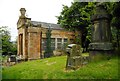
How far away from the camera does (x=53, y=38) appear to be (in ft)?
94.7

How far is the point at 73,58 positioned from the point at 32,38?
47.7ft

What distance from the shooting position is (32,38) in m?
25.6

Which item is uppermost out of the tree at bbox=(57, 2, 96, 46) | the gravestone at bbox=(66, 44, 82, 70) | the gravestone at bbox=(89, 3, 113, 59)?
the tree at bbox=(57, 2, 96, 46)

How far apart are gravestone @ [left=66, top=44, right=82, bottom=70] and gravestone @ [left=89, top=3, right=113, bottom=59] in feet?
3.16

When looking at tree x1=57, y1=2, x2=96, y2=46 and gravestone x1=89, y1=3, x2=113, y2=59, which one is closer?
gravestone x1=89, y1=3, x2=113, y2=59

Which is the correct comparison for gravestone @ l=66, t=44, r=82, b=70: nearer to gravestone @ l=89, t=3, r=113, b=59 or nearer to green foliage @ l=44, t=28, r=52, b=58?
gravestone @ l=89, t=3, r=113, b=59

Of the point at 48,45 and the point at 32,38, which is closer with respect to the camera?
the point at 32,38

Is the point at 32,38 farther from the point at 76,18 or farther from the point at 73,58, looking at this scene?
the point at 73,58

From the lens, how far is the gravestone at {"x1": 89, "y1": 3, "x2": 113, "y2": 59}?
40.0 feet

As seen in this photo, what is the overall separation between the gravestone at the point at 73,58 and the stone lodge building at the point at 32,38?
45.1 feet

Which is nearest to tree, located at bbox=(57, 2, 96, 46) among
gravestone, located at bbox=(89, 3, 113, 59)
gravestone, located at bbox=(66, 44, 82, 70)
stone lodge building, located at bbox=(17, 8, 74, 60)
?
stone lodge building, located at bbox=(17, 8, 74, 60)

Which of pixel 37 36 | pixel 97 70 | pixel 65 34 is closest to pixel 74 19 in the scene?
pixel 65 34

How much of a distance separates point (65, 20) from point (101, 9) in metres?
15.2

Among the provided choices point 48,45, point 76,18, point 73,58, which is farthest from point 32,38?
point 73,58
